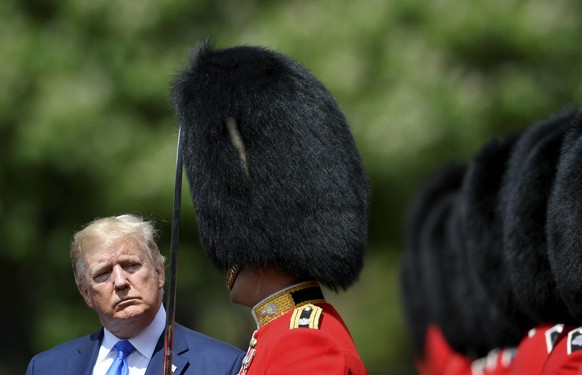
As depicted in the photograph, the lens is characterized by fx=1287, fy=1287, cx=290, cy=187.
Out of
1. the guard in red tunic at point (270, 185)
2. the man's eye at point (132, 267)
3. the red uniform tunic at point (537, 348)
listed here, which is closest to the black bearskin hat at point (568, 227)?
the red uniform tunic at point (537, 348)

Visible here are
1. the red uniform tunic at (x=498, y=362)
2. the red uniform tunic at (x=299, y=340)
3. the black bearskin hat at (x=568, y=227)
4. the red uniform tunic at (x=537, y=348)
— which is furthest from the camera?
the red uniform tunic at (x=498, y=362)

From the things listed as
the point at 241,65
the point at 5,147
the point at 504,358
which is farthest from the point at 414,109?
the point at 241,65

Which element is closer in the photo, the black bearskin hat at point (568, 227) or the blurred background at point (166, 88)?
the black bearskin hat at point (568, 227)

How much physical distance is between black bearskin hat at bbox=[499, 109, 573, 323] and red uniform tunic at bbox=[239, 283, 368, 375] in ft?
4.35

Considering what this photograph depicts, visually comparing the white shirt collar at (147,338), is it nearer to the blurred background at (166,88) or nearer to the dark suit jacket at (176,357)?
the dark suit jacket at (176,357)

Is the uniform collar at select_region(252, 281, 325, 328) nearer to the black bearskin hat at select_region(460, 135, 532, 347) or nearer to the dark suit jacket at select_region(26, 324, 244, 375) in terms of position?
the dark suit jacket at select_region(26, 324, 244, 375)

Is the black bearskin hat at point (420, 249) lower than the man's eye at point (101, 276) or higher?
higher

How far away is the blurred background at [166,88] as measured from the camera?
9.70 m

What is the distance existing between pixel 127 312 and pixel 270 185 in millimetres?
515

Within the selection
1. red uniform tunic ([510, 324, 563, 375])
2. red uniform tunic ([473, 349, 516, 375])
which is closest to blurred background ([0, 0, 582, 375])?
red uniform tunic ([473, 349, 516, 375])

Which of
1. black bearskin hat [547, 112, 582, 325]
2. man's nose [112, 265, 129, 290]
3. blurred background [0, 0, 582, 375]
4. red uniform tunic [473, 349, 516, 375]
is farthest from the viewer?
blurred background [0, 0, 582, 375]

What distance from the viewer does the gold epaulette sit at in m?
3.34

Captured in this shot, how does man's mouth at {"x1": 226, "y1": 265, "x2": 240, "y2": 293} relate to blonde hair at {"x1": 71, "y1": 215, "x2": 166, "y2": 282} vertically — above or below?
below

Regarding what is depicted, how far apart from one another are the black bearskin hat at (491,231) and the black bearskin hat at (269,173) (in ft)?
6.19
